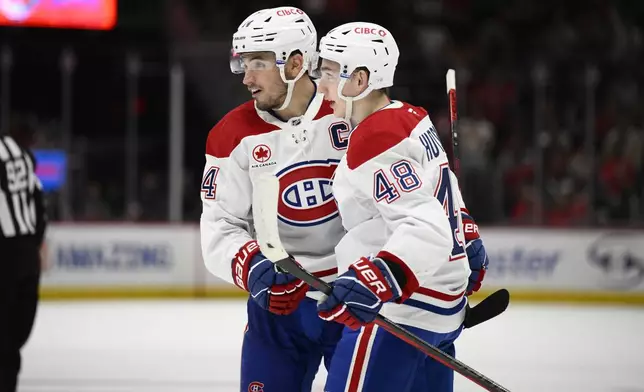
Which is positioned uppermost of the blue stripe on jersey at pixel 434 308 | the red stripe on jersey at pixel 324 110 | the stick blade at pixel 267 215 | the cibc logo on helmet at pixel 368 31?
the cibc logo on helmet at pixel 368 31

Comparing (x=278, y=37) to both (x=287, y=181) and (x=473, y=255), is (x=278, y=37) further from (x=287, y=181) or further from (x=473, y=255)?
(x=473, y=255)

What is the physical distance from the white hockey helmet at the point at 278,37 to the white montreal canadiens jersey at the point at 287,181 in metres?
0.09

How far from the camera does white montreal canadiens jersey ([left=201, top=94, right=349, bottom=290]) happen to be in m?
2.31

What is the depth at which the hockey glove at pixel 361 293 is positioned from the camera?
6.06 feet

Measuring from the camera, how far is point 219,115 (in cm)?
845

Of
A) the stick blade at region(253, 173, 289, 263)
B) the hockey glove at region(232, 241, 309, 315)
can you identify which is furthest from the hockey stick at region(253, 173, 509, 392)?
the hockey glove at region(232, 241, 309, 315)

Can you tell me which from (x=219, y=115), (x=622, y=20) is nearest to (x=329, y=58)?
(x=219, y=115)

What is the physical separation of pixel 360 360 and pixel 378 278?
205mm

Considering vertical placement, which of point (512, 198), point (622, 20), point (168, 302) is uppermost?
point (622, 20)

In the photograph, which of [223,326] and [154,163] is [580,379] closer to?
[223,326]

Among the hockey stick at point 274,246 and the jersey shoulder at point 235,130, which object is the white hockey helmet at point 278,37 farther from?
the hockey stick at point 274,246

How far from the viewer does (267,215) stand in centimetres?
197

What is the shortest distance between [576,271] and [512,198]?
28.0 inches

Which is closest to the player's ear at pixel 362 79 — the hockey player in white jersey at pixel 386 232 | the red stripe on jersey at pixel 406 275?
the hockey player in white jersey at pixel 386 232
